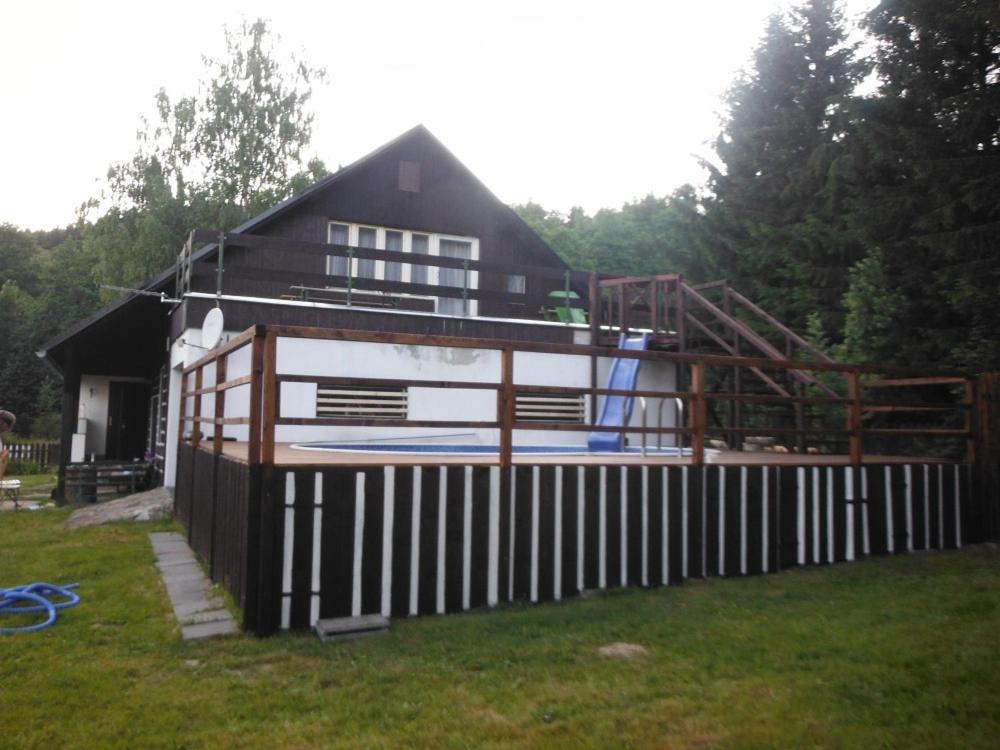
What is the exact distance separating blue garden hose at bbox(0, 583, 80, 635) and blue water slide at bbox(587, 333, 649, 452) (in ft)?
23.2

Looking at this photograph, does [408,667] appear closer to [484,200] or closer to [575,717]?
[575,717]

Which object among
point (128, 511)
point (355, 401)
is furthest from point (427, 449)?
point (128, 511)

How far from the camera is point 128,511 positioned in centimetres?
1036

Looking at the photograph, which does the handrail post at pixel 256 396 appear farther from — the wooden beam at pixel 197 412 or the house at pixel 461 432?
the wooden beam at pixel 197 412

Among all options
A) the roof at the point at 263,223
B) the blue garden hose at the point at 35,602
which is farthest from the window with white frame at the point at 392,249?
the blue garden hose at the point at 35,602

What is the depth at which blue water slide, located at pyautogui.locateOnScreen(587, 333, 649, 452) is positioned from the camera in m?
11.5

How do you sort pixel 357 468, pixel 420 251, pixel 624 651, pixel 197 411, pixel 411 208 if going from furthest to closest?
pixel 411 208
pixel 420 251
pixel 197 411
pixel 357 468
pixel 624 651

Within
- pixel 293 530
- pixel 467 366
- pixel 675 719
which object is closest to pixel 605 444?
pixel 467 366

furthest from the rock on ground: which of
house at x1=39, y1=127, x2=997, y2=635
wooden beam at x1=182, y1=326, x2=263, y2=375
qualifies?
wooden beam at x1=182, y1=326, x2=263, y2=375

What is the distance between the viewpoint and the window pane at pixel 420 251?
15.5 meters

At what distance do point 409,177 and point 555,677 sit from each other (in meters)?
13.6

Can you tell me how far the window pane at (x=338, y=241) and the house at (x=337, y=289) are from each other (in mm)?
23

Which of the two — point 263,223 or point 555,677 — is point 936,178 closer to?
point 555,677

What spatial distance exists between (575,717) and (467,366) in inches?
361
